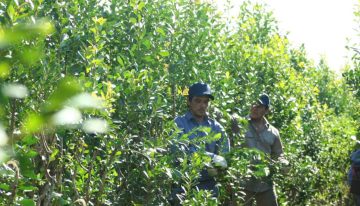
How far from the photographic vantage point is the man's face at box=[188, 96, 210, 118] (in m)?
5.32

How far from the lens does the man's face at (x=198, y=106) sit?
5324mm

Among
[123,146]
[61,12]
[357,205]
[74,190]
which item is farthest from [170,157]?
[357,205]

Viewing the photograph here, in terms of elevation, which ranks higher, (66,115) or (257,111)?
(257,111)

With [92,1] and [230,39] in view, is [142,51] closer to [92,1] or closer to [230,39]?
[92,1]

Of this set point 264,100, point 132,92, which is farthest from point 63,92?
point 264,100

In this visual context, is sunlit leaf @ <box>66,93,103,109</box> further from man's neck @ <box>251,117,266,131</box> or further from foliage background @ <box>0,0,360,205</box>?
man's neck @ <box>251,117,266,131</box>

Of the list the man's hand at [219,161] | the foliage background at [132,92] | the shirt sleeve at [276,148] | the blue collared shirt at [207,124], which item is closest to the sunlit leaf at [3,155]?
the foliage background at [132,92]

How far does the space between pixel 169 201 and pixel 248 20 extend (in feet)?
16.9

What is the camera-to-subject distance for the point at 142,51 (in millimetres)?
4887

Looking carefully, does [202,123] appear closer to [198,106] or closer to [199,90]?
[198,106]

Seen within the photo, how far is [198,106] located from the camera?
5.32 metres

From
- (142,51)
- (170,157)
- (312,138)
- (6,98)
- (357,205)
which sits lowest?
(6,98)

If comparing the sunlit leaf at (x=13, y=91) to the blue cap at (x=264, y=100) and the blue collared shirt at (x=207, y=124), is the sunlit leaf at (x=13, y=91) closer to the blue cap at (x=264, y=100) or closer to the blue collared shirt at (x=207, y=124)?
the blue collared shirt at (x=207, y=124)

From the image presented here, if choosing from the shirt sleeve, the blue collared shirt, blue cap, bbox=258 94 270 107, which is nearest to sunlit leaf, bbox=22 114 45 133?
the blue collared shirt
